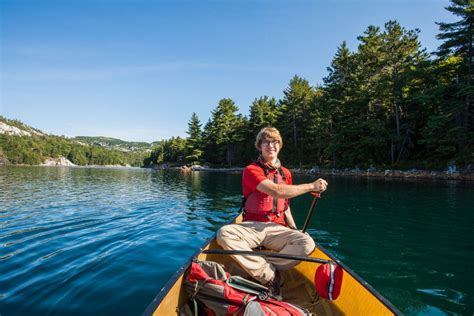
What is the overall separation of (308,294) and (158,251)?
420 cm

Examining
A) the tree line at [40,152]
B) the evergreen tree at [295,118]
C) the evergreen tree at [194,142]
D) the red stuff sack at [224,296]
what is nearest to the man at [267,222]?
the red stuff sack at [224,296]

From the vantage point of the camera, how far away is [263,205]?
421cm

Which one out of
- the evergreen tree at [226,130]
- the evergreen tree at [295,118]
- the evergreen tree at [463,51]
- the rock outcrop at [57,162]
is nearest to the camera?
the evergreen tree at [463,51]

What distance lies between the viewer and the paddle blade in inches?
120

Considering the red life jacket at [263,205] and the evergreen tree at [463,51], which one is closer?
the red life jacket at [263,205]

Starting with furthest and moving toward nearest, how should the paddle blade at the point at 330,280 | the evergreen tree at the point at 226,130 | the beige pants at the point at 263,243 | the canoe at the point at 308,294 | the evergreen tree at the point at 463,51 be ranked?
1. the evergreen tree at the point at 226,130
2. the evergreen tree at the point at 463,51
3. the beige pants at the point at 263,243
4. the paddle blade at the point at 330,280
5. the canoe at the point at 308,294

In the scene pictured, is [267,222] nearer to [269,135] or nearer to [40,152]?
[269,135]

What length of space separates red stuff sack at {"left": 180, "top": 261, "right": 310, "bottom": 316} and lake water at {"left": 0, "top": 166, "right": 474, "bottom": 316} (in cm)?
144

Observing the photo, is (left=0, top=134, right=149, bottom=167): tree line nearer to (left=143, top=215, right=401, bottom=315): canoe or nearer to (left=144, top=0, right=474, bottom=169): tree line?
(left=144, top=0, right=474, bottom=169): tree line

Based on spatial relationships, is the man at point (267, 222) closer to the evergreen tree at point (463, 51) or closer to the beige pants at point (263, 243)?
the beige pants at point (263, 243)

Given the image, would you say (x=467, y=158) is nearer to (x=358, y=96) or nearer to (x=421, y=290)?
(x=358, y=96)

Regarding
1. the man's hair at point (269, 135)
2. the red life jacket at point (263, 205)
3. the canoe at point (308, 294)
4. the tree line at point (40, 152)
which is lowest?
the canoe at point (308, 294)

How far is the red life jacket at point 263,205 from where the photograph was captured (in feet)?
13.7

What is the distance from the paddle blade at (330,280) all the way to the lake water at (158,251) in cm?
163
